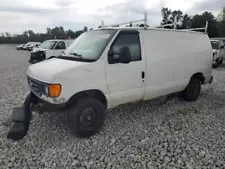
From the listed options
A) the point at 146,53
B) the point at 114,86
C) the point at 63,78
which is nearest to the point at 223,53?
the point at 146,53

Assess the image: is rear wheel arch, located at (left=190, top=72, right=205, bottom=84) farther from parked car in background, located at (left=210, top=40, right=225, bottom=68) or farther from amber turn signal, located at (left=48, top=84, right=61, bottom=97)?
parked car in background, located at (left=210, top=40, right=225, bottom=68)

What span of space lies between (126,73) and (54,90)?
4.54ft

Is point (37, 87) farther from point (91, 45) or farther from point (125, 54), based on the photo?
point (125, 54)

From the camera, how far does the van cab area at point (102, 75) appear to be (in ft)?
10.2

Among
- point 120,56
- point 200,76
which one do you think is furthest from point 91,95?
point 200,76

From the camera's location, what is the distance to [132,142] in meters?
3.24

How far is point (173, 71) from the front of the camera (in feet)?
14.3

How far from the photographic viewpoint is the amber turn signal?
116 inches

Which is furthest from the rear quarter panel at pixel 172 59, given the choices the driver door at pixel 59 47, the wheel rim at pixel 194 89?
the driver door at pixel 59 47

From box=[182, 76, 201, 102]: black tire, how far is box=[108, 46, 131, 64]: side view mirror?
240cm

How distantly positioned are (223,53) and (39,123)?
1268 cm

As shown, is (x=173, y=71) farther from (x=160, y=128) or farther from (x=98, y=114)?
(x=98, y=114)

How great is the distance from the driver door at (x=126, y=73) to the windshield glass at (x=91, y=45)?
192 millimetres

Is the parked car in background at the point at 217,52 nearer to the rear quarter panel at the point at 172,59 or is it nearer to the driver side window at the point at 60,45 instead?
the rear quarter panel at the point at 172,59
